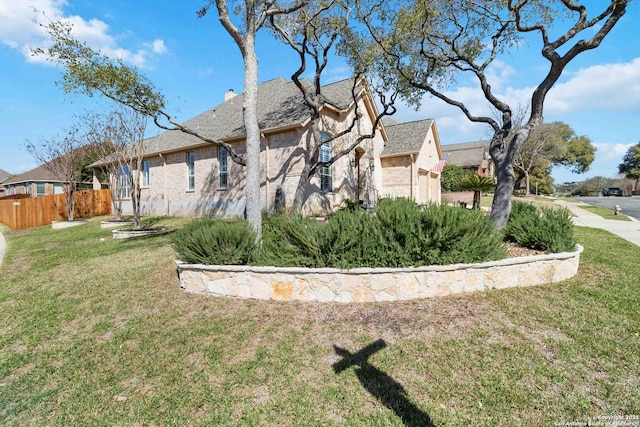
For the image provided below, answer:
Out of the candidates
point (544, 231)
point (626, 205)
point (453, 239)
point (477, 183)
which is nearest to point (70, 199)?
point (453, 239)

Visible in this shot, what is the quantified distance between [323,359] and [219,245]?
3124mm

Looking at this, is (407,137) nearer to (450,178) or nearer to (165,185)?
(450,178)

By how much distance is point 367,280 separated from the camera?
4.91 metres

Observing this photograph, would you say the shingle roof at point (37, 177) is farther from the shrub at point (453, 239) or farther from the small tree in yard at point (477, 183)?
the shrub at point (453, 239)

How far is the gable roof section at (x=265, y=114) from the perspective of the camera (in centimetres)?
1380

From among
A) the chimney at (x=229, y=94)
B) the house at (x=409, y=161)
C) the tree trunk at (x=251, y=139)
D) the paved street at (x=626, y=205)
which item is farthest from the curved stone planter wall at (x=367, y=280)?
the chimney at (x=229, y=94)

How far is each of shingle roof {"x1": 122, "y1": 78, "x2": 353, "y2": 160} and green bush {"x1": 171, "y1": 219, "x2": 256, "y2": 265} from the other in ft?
26.2

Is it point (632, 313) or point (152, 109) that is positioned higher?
point (152, 109)

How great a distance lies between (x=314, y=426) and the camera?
2.57 metres

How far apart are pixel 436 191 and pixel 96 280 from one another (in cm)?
2148

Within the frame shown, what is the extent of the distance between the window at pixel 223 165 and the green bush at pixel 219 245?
10401 millimetres

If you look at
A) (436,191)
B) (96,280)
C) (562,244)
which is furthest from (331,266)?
(436,191)

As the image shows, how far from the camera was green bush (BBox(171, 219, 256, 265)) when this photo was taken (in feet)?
18.3

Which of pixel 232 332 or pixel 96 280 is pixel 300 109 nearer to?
pixel 96 280
